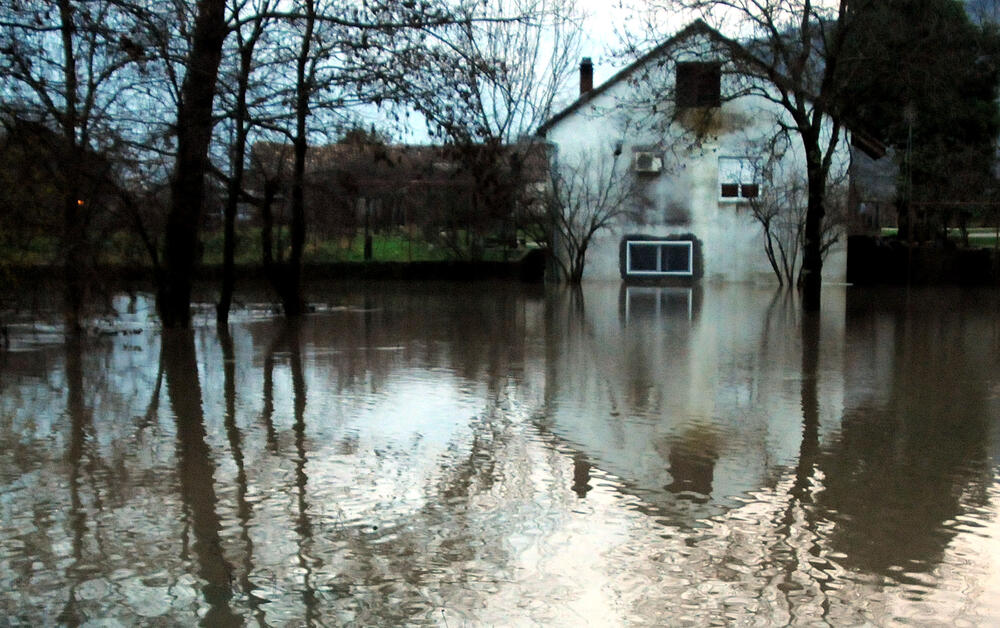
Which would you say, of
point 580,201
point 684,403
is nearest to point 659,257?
point 580,201

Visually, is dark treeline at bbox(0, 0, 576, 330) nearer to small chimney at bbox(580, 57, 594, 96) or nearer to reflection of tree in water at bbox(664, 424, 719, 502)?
reflection of tree in water at bbox(664, 424, 719, 502)

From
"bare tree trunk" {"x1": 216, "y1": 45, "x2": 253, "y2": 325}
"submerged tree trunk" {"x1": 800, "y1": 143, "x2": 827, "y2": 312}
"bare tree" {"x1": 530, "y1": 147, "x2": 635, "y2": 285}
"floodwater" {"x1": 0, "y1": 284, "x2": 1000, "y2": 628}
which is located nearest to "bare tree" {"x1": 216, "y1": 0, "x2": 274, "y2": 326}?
"bare tree trunk" {"x1": 216, "y1": 45, "x2": 253, "y2": 325}

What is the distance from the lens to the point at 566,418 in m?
Result: 9.20

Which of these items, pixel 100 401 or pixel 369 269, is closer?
pixel 100 401

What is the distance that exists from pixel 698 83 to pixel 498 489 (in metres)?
17.5

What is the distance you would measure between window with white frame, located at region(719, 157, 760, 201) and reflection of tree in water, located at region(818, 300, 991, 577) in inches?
1111

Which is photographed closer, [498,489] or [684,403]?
[498,489]

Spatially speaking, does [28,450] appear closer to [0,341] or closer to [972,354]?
[0,341]

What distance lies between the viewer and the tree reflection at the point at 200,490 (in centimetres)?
464

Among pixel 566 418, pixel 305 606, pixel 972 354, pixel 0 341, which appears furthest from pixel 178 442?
pixel 972 354

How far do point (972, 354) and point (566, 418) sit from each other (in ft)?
25.7

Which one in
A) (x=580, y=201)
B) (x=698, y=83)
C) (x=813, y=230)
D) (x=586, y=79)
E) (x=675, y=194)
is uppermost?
(x=586, y=79)

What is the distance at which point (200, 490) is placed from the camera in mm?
6492

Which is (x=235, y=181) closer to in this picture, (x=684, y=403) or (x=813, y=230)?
(x=684, y=403)
